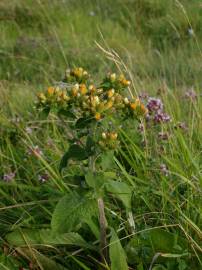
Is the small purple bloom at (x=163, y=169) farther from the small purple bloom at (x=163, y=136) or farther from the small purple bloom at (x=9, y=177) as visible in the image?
the small purple bloom at (x=9, y=177)

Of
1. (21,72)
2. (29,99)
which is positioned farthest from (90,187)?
A: (21,72)

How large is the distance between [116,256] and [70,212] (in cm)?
24

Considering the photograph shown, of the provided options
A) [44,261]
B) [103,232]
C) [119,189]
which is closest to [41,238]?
[44,261]

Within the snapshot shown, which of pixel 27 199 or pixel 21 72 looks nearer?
pixel 27 199

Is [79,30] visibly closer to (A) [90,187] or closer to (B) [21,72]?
(B) [21,72]

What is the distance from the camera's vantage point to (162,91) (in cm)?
319

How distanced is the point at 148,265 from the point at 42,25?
4.62 meters

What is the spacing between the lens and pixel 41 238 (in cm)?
213

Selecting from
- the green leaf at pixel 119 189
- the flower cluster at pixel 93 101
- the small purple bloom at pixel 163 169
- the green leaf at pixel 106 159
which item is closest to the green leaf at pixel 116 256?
the green leaf at pixel 119 189

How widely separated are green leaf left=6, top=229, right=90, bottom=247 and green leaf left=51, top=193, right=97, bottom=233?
249 mm

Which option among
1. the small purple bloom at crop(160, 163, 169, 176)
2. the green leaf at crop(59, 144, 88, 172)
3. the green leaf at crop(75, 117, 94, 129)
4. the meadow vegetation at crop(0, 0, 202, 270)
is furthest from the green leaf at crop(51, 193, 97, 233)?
the small purple bloom at crop(160, 163, 169, 176)

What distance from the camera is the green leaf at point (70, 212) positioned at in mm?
1833

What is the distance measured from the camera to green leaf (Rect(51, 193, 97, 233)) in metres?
1.83

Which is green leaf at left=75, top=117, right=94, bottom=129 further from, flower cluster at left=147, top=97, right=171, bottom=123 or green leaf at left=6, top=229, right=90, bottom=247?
flower cluster at left=147, top=97, right=171, bottom=123
